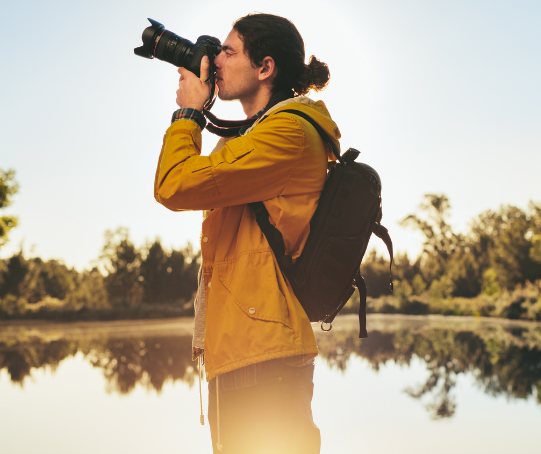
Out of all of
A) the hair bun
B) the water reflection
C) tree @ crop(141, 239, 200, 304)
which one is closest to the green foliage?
tree @ crop(141, 239, 200, 304)

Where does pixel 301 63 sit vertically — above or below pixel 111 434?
above

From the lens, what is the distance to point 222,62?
1560 millimetres

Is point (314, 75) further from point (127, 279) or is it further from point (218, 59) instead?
point (127, 279)

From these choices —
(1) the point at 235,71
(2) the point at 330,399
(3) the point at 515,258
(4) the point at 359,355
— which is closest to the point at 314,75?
(1) the point at 235,71

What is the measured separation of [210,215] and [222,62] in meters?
0.49

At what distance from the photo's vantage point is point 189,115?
4.66 feet

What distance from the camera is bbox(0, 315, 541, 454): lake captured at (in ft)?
13.3

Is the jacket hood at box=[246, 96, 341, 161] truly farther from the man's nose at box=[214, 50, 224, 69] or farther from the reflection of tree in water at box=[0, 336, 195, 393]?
the reflection of tree in water at box=[0, 336, 195, 393]

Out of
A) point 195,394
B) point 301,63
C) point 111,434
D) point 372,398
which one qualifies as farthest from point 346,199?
point 195,394

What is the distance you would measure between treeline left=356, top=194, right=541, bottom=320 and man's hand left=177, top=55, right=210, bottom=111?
684 inches

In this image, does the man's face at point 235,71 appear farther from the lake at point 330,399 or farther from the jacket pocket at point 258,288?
the lake at point 330,399

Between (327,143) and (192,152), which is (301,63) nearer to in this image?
(327,143)

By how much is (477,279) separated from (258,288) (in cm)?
2691

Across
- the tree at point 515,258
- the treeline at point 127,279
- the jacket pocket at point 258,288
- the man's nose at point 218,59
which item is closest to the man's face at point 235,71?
the man's nose at point 218,59
